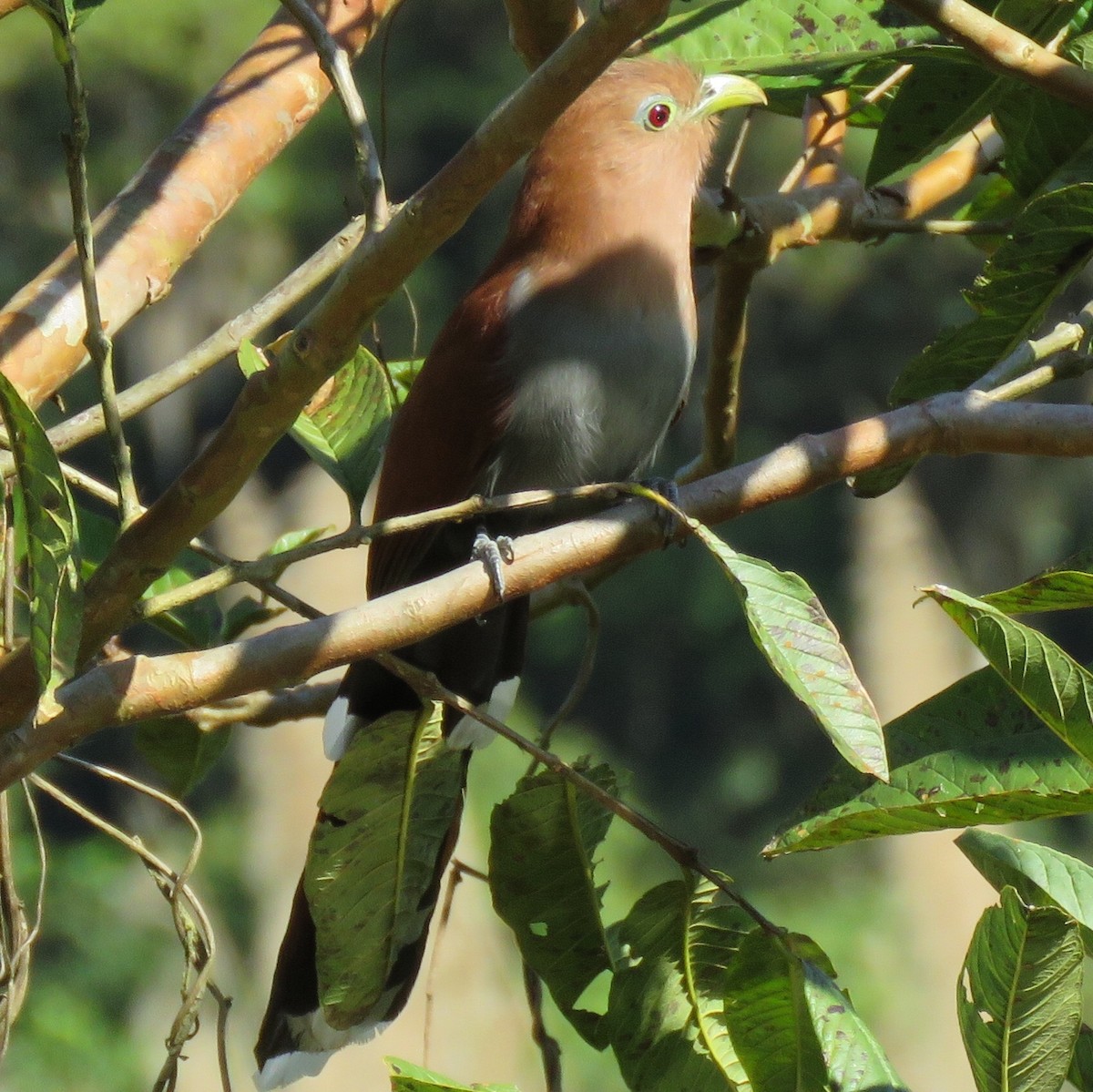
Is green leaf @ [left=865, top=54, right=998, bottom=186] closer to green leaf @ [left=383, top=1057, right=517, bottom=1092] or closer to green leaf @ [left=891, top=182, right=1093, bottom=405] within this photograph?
green leaf @ [left=891, top=182, right=1093, bottom=405]

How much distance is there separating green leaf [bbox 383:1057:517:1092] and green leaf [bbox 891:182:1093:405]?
109 centimetres

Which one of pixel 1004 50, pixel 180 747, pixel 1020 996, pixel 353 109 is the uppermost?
pixel 353 109

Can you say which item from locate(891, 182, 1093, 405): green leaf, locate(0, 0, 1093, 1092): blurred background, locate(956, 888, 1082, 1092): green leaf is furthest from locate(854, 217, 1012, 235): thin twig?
locate(0, 0, 1093, 1092): blurred background

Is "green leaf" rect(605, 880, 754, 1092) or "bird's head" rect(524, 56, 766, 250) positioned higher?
"bird's head" rect(524, 56, 766, 250)

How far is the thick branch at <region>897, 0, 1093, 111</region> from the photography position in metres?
1.33

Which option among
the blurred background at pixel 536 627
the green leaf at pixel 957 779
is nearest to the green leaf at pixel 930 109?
the green leaf at pixel 957 779

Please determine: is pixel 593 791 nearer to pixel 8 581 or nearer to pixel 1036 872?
pixel 1036 872

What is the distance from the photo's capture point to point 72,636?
1.04 metres

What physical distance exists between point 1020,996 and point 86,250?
94 centimetres

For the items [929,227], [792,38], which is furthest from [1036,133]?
[792,38]

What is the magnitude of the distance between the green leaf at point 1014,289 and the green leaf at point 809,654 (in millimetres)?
660

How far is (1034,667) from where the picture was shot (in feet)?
3.53

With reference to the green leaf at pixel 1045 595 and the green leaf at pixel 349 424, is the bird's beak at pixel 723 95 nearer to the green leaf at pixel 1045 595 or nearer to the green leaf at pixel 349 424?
the green leaf at pixel 349 424

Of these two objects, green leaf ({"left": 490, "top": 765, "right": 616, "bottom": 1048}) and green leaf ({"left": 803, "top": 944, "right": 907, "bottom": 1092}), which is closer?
green leaf ({"left": 803, "top": 944, "right": 907, "bottom": 1092})
